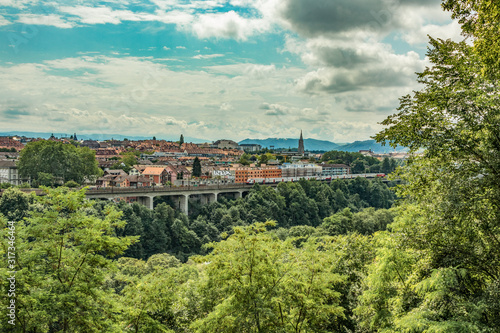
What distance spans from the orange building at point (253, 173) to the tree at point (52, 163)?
49959 mm

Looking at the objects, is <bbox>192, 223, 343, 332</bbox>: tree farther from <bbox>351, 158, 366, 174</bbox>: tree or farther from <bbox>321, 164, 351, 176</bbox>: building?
<bbox>351, 158, 366, 174</bbox>: tree

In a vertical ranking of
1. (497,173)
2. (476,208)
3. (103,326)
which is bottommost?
(103,326)

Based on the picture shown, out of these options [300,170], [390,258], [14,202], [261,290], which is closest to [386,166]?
[300,170]

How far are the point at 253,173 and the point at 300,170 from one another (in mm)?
28917

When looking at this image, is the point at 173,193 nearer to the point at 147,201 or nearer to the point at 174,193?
the point at 174,193

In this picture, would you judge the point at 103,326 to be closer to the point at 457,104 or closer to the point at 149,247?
the point at 457,104

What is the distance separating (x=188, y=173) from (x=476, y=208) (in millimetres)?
104651

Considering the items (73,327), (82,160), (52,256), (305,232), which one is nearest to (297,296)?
(73,327)

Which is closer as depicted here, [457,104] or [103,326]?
[457,104]

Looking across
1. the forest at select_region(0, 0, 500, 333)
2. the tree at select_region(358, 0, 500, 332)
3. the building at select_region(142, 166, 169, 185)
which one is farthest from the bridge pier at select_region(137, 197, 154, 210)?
the tree at select_region(358, 0, 500, 332)

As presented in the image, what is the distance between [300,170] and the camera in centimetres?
14750

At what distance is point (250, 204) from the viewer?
78125 millimetres

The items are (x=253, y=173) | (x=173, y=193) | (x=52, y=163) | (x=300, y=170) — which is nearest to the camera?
(x=173, y=193)

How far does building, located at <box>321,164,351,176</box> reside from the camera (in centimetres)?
16038
